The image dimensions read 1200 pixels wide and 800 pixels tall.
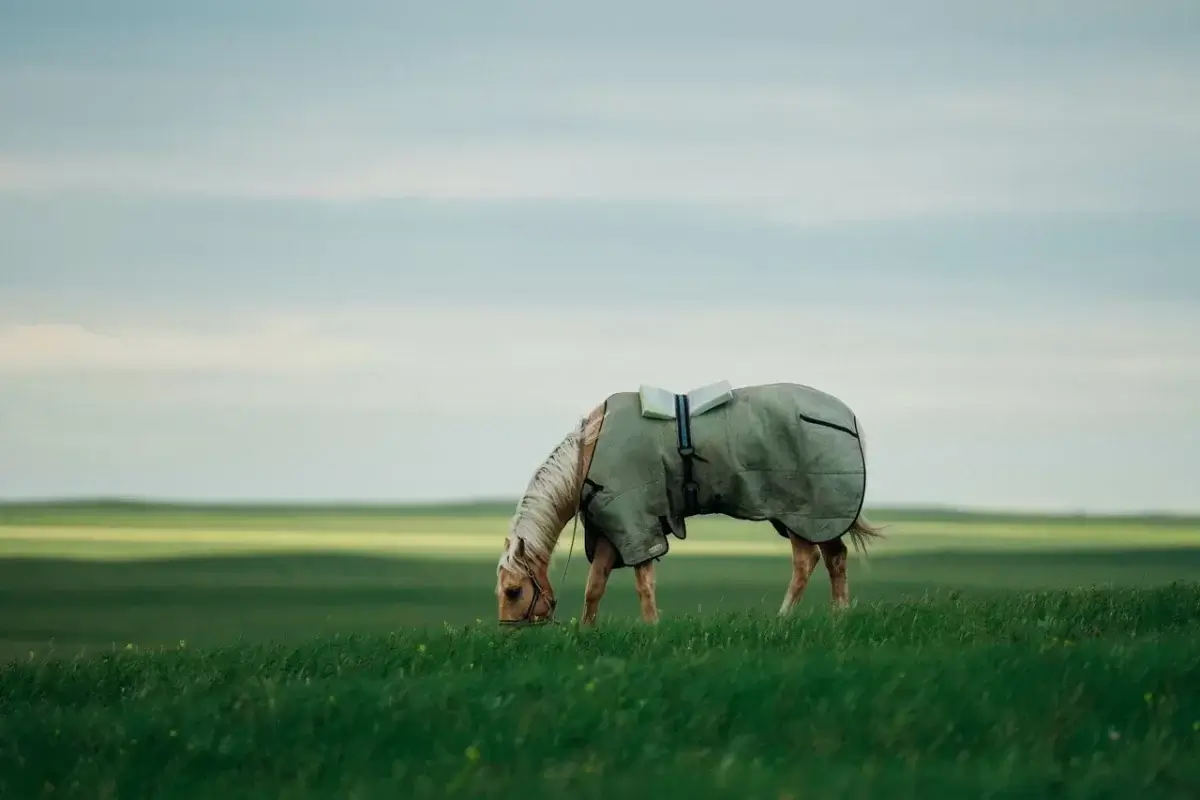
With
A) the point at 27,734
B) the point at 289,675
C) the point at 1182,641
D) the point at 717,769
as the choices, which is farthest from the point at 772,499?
the point at 27,734

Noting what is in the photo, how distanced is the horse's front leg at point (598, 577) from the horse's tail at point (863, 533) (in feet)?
7.52

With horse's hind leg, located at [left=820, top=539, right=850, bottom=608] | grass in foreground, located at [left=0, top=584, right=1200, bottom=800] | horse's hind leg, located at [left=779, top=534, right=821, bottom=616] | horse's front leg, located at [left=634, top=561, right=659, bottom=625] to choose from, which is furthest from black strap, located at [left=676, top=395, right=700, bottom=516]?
grass in foreground, located at [left=0, top=584, right=1200, bottom=800]

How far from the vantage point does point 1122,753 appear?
802 centimetres

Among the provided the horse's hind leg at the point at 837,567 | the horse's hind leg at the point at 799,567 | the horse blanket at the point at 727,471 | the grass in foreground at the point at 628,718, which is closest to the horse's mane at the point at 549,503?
the horse blanket at the point at 727,471

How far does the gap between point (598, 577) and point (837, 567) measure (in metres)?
2.23

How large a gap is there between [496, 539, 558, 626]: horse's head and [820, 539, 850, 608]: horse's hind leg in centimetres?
259

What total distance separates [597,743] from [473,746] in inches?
27.6

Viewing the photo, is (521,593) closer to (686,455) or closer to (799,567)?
(686,455)

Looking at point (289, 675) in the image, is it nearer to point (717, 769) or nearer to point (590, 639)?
point (590, 639)

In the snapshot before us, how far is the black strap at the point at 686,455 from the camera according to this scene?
1239cm

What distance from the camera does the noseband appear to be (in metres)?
12.0

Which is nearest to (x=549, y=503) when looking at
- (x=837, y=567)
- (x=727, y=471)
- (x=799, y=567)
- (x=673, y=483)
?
(x=673, y=483)

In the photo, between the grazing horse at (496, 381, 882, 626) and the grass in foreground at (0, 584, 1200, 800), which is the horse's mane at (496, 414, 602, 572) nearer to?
the grazing horse at (496, 381, 882, 626)

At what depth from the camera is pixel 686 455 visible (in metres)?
12.4
